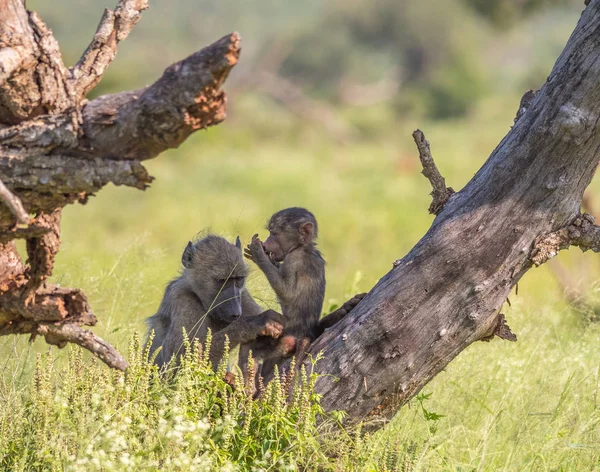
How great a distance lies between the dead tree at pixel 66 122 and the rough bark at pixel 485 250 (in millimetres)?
1080

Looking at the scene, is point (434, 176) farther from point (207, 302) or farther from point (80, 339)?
point (80, 339)

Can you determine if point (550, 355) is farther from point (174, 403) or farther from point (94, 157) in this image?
point (94, 157)

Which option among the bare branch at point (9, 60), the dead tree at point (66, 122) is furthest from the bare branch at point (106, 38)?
the bare branch at point (9, 60)

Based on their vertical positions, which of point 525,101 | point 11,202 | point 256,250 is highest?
point 256,250

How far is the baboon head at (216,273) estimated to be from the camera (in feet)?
14.4

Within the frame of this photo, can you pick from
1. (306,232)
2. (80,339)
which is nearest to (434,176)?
(306,232)

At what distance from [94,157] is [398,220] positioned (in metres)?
12.0

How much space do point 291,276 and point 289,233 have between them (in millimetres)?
274

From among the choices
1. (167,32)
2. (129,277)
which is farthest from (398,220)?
(167,32)

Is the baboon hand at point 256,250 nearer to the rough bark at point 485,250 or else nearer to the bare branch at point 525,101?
the rough bark at point 485,250

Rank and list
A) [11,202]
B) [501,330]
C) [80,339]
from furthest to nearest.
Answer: [80,339]
[501,330]
[11,202]

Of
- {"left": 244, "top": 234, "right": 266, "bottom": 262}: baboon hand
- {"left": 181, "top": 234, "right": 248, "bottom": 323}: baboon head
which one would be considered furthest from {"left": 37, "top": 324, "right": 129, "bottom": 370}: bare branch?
{"left": 244, "top": 234, "right": 266, "bottom": 262}: baboon hand

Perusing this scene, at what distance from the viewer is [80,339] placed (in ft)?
13.0

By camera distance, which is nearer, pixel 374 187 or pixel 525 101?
pixel 525 101
